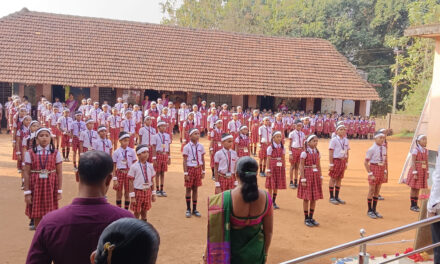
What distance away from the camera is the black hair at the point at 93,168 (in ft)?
8.11

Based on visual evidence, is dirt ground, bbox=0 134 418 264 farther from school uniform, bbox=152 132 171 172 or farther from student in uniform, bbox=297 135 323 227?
school uniform, bbox=152 132 171 172

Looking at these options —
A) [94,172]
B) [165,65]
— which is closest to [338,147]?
[94,172]

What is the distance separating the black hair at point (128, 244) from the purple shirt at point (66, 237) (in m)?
0.73

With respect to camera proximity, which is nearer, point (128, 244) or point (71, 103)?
point (128, 244)

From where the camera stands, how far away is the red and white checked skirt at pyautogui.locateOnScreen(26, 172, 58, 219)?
5797 mm

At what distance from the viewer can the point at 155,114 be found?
16.8 metres

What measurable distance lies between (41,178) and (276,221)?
15.2 feet

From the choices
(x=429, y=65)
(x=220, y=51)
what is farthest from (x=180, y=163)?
(x=429, y=65)

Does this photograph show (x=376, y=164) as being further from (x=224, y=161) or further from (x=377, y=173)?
(x=224, y=161)

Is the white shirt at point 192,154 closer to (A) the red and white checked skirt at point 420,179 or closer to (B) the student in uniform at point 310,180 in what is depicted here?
(B) the student in uniform at point 310,180

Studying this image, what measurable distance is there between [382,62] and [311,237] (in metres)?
34.1

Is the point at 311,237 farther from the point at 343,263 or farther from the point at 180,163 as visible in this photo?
the point at 180,163

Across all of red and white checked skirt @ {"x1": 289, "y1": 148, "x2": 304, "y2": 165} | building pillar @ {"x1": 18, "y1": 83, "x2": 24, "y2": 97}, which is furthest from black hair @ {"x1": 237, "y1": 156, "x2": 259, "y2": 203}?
building pillar @ {"x1": 18, "y1": 83, "x2": 24, "y2": 97}

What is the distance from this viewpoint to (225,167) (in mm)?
7031
